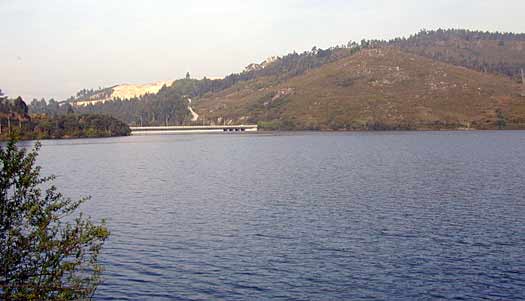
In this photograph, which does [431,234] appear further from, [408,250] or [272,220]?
[272,220]

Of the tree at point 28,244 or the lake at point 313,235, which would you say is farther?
the lake at point 313,235

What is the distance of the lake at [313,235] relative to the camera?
33.8 metres

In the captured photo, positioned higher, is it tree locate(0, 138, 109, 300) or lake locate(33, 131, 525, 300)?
tree locate(0, 138, 109, 300)

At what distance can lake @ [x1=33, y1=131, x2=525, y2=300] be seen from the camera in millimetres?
33812

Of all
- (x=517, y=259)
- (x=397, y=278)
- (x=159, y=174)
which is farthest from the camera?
(x=159, y=174)

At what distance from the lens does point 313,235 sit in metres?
46.4

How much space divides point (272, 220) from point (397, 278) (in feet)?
64.2

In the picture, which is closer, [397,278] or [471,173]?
[397,278]

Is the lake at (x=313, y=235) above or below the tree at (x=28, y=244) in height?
below

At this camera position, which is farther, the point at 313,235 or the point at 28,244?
the point at 313,235

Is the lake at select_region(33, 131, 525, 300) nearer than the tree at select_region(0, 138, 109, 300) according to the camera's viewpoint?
No

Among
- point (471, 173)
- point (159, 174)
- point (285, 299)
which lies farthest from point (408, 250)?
point (159, 174)

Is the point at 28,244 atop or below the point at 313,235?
atop

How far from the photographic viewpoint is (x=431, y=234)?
46312 mm
